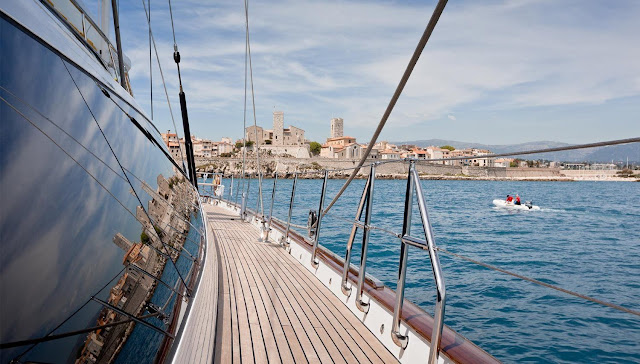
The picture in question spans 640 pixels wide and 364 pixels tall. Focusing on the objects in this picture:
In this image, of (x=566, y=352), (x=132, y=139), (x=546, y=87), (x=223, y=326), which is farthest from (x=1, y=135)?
(x=546, y=87)

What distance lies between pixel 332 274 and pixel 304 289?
25 centimetres

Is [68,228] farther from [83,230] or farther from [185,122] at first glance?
[185,122]

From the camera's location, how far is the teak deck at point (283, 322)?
221 cm

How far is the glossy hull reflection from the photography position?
1.94 feet

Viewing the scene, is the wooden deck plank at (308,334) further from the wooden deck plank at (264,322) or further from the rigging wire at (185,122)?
the rigging wire at (185,122)

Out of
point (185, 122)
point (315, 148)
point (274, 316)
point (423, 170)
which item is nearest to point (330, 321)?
point (274, 316)

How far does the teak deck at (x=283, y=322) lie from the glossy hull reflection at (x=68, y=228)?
2.54 ft

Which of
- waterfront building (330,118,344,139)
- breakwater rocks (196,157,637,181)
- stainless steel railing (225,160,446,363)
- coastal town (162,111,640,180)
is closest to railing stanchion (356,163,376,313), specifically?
stainless steel railing (225,160,446,363)

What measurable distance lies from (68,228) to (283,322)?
2.12 m

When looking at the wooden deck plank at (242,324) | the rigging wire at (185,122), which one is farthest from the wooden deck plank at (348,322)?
the rigging wire at (185,122)

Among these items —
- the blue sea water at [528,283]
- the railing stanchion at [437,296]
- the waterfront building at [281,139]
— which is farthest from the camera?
the waterfront building at [281,139]

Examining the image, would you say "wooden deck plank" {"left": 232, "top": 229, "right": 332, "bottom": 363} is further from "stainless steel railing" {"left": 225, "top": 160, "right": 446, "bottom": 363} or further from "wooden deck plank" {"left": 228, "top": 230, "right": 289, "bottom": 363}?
"stainless steel railing" {"left": 225, "top": 160, "right": 446, "bottom": 363}

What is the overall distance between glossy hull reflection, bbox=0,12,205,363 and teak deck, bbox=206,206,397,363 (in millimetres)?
775

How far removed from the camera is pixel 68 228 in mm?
701
